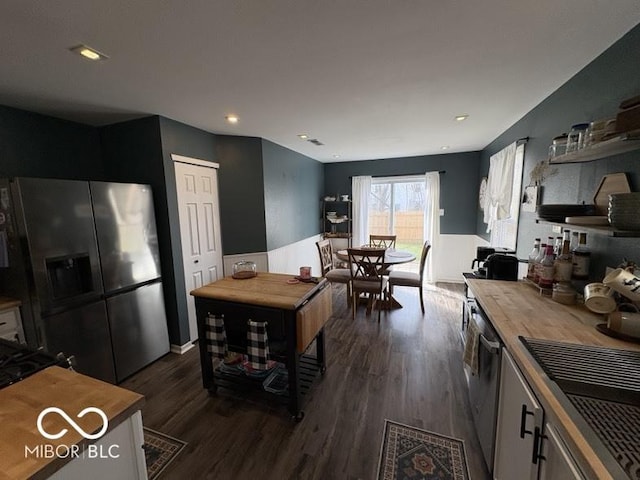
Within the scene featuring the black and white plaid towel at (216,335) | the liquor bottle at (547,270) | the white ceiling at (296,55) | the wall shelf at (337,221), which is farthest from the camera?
the wall shelf at (337,221)

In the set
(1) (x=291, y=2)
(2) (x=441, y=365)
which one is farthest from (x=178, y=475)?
(1) (x=291, y=2)

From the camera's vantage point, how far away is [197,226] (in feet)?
10.1

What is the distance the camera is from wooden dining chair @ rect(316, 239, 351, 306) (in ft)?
13.0

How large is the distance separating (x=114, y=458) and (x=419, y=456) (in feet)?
5.28

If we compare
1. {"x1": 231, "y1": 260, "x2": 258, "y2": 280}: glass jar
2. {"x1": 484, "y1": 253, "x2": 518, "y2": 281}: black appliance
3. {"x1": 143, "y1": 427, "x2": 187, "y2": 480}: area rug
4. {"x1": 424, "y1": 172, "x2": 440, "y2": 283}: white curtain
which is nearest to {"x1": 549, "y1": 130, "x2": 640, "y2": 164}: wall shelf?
{"x1": 484, "y1": 253, "x2": 518, "y2": 281}: black appliance

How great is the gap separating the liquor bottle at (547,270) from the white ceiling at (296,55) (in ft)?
4.14

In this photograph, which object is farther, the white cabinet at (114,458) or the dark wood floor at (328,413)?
the dark wood floor at (328,413)

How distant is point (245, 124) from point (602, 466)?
10.9 ft

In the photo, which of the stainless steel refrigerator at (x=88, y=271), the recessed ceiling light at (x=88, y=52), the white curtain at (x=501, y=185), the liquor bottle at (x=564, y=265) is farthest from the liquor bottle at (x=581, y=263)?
the stainless steel refrigerator at (x=88, y=271)

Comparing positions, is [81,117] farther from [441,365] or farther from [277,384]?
[441,365]

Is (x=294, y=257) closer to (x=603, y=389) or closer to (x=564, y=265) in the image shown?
(x=564, y=265)

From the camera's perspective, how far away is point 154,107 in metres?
2.37

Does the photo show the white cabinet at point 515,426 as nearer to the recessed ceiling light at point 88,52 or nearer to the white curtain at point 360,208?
the recessed ceiling light at point 88,52

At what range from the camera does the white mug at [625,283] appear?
111cm
